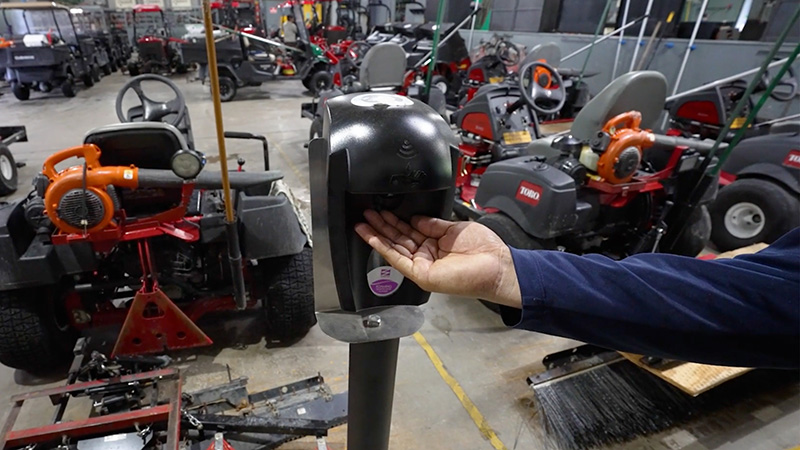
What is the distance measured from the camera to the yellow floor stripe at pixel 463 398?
69.4 inches

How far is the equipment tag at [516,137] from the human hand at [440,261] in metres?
2.67

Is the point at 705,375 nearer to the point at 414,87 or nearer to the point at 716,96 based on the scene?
the point at 716,96

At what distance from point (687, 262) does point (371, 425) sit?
71 centimetres

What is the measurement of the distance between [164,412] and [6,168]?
3726mm

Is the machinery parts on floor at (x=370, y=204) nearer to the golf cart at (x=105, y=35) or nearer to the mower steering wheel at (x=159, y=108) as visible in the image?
the mower steering wheel at (x=159, y=108)

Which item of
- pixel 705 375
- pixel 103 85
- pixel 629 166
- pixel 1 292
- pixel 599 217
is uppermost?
pixel 629 166

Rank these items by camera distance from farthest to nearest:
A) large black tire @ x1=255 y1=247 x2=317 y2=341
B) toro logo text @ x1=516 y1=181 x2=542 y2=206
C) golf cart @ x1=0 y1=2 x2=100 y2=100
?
golf cart @ x1=0 y1=2 x2=100 y2=100, toro logo text @ x1=516 y1=181 x2=542 y2=206, large black tire @ x1=255 y1=247 x2=317 y2=341

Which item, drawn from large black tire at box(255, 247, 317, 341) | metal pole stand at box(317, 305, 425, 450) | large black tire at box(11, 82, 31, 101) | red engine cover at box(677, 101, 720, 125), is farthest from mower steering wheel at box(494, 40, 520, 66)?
large black tire at box(11, 82, 31, 101)

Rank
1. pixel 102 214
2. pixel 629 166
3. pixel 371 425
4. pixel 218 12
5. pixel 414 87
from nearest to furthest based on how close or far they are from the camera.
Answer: pixel 371 425, pixel 102 214, pixel 629 166, pixel 414 87, pixel 218 12

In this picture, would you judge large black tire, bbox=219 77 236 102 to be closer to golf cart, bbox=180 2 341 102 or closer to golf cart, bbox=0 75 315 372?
golf cart, bbox=180 2 341 102

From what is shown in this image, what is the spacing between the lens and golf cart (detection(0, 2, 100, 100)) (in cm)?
690

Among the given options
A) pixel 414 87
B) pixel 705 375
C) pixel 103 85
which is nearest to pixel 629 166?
pixel 705 375

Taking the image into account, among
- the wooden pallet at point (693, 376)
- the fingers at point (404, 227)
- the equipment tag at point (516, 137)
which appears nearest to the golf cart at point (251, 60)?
the equipment tag at point (516, 137)

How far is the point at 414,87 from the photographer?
455 centimetres
